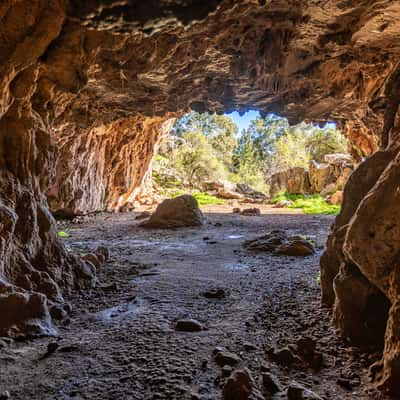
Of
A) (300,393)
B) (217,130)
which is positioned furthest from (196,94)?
(217,130)

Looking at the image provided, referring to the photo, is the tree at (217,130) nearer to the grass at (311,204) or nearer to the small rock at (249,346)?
the grass at (311,204)

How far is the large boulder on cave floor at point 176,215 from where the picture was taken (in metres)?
10.5

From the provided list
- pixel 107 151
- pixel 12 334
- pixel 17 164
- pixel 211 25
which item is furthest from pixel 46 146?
pixel 107 151

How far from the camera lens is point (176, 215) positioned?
10.8m

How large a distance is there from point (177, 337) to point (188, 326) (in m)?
0.21

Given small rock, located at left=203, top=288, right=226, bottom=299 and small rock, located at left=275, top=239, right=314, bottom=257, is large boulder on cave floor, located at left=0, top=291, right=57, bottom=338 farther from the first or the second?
small rock, located at left=275, top=239, right=314, bottom=257

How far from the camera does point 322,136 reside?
102 ft

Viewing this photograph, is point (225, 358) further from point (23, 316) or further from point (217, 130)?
point (217, 130)

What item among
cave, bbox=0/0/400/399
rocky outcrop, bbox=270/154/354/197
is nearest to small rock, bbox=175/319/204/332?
cave, bbox=0/0/400/399

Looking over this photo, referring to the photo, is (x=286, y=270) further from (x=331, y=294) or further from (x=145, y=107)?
(x=145, y=107)

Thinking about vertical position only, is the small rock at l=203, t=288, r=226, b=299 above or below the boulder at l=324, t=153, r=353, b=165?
below

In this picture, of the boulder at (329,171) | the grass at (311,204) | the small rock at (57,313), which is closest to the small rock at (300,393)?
the small rock at (57,313)

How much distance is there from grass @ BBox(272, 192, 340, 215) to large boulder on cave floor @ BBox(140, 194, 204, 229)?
7040mm

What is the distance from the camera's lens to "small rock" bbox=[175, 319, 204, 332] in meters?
2.99
